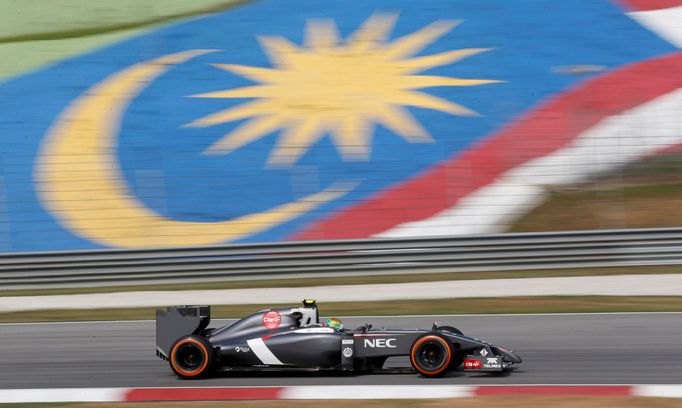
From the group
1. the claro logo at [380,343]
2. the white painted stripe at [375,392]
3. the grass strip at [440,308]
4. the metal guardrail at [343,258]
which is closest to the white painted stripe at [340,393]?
the white painted stripe at [375,392]

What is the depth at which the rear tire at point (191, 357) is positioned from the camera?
26.4 feet

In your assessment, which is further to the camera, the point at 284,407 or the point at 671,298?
the point at 671,298

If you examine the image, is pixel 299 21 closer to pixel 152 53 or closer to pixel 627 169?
pixel 152 53

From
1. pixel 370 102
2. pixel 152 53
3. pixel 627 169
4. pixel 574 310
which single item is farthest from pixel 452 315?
pixel 152 53

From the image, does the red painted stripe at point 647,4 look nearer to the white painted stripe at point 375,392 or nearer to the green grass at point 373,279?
the green grass at point 373,279

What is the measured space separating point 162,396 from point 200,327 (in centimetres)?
87

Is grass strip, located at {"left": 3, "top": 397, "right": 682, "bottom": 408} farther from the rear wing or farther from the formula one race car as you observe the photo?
the rear wing

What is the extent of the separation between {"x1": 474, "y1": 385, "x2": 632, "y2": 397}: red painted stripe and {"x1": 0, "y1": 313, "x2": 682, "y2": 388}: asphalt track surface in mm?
200

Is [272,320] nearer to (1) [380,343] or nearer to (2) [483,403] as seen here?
(1) [380,343]

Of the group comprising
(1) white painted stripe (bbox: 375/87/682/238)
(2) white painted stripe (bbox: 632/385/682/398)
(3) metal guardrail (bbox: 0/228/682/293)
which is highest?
(1) white painted stripe (bbox: 375/87/682/238)

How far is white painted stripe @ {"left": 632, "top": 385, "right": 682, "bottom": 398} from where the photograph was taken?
709 centimetres

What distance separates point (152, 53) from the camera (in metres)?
20.9

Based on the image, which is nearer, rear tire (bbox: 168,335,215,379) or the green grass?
rear tire (bbox: 168,335,215,379)

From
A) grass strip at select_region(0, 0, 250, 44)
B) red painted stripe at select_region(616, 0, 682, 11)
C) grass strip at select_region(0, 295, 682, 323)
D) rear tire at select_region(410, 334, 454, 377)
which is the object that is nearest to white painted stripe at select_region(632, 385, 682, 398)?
rear tire at select_region(410, 334, 454, 377)
